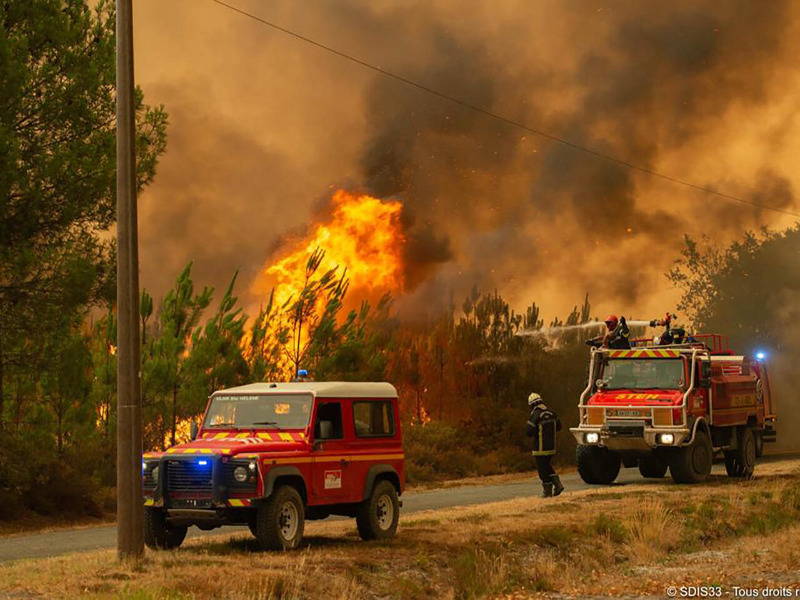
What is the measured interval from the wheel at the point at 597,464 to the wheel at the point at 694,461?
1567 mm

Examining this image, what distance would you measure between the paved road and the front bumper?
1.34 metres

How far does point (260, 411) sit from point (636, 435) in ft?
35.7

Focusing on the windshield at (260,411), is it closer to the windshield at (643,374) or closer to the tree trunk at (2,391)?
the tree trunk at (2,391)

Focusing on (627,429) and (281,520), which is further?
(627,429)

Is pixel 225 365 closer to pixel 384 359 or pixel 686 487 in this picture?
pixel 384 359

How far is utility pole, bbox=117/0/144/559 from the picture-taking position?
12766 mm

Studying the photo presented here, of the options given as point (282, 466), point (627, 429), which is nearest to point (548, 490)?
point (627, 429)

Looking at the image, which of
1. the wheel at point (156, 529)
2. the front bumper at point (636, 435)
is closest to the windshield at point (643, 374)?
the front bumper at point (636, 435)

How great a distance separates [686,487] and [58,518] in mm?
11998

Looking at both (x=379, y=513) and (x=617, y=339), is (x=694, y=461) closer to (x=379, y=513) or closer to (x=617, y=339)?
(x=617, y=339)

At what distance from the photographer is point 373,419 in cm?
1525

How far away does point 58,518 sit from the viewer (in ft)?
74.2

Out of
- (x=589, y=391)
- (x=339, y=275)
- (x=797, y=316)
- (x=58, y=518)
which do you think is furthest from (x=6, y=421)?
(x=797, y=316)

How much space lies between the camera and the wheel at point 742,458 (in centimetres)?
2609
